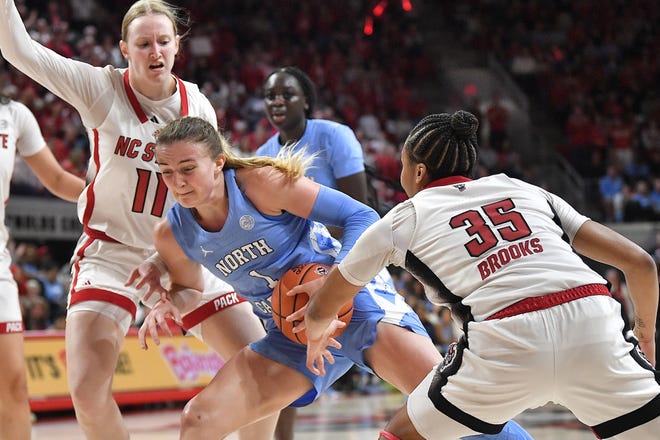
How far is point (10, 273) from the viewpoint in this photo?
4.56 meters

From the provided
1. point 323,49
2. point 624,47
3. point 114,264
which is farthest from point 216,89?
point 114,264

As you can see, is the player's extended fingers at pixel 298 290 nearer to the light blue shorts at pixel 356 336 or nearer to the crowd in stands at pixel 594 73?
the light blue shorts at pixel 356 336

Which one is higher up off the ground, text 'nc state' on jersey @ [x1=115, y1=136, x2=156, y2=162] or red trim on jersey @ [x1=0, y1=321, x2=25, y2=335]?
text 'nc state' on jersey @ [x1=115, y1=136, x2=156, y2=162]

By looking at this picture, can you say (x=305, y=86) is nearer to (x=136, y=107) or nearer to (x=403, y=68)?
(x=136, y=107)

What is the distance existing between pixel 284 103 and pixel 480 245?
9.18 feet

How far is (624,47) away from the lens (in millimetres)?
20219

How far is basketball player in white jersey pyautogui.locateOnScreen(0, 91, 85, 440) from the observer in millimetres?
4383

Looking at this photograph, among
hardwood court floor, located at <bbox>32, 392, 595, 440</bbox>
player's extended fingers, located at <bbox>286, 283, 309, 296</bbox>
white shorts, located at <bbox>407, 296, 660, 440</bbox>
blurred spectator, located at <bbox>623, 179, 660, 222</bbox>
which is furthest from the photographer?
blurred spectator, located at <bbox>623, 179, 660, 222</bbox>

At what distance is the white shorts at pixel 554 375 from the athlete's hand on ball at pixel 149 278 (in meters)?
1.45

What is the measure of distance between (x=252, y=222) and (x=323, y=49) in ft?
52.2

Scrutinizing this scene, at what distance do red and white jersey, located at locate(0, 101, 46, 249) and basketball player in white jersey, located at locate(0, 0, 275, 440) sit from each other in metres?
0.51

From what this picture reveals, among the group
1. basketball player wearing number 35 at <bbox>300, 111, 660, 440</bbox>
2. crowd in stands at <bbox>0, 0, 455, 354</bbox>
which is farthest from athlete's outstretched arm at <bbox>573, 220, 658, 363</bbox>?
crowd in stands at <bbox>0, 0, 455, 354</bbox>

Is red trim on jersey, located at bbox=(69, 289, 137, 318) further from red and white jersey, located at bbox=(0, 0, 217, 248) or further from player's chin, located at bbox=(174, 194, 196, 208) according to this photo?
player's chin, located at bbox=(174, 194, 196, 208)

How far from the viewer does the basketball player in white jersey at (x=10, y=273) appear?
14.4 ft
